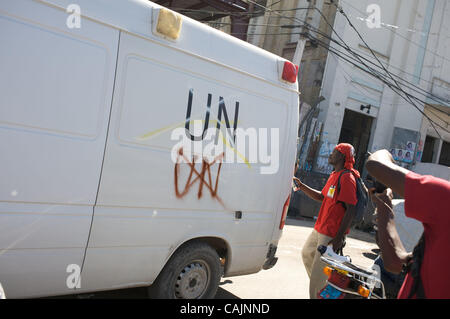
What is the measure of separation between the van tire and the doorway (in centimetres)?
1507

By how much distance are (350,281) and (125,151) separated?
Answer: 77.4 inches

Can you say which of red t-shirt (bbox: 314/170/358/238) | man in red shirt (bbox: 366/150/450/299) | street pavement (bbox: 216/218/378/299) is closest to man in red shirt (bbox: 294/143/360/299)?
red t-shirt (bbox: 314/170/358/238)

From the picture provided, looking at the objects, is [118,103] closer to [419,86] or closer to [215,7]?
[215,7]

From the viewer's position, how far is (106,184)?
3.21 metres

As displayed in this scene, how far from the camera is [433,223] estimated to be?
180cm

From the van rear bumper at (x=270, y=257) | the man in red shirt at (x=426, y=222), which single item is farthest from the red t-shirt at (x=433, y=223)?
the van rear bumper at (x=270, y=257)

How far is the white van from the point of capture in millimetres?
2797

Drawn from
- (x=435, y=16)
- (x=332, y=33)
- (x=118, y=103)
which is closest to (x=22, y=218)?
(x=118, y=103)

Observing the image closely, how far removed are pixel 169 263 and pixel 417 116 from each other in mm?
18865

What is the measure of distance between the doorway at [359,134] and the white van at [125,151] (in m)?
14.5

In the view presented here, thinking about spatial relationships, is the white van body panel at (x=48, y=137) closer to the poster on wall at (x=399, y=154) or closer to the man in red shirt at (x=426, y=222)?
the man in red shirt at (x=426, y=222)

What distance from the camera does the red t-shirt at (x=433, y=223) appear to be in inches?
68.9

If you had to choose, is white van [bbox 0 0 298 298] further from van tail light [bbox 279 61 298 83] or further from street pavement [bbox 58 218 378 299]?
street pavement [bbox 58 218 378 299]
